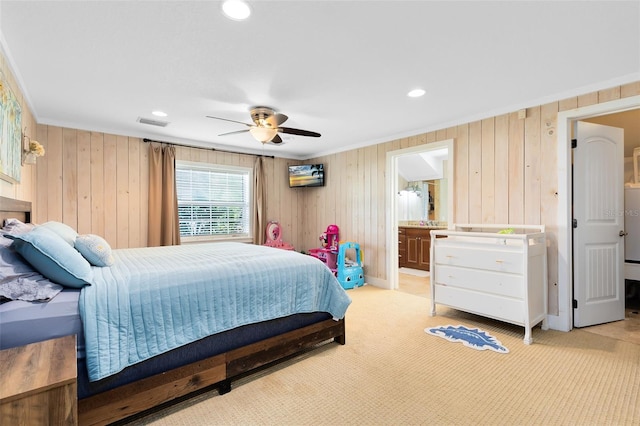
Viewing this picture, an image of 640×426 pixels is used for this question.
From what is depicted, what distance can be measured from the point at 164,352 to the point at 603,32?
10.9ft

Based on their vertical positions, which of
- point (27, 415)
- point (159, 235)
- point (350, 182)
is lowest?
point (27, 415)

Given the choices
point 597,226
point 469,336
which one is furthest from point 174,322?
point 597,226

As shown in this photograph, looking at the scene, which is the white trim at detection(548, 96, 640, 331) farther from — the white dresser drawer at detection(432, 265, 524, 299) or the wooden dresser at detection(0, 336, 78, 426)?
the wooden dresser at detection(0, 336, 78, 426)

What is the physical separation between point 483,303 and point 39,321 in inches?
133

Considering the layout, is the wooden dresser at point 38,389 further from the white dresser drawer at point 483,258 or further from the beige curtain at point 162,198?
the beige curtain at point 162,198

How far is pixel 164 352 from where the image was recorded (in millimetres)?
1780

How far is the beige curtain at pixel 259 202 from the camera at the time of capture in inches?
A: 215

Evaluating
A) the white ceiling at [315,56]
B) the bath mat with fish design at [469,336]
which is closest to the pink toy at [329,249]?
the bath mat with fish design at [469,336]

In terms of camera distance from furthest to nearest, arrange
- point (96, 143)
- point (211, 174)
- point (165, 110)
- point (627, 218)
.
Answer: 1. point (211, 174)
2. point (96, 143)
3. point (627, 218)
4. point (165, 110)

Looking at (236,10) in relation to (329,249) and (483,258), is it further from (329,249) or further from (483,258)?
(329,249)

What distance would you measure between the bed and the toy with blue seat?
6.80ft

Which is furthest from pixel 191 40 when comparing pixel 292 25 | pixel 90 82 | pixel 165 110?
pixel 165 110

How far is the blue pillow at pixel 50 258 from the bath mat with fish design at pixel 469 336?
9.32 feet

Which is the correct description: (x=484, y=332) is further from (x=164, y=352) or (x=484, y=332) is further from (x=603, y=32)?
(x=164, y=352)
